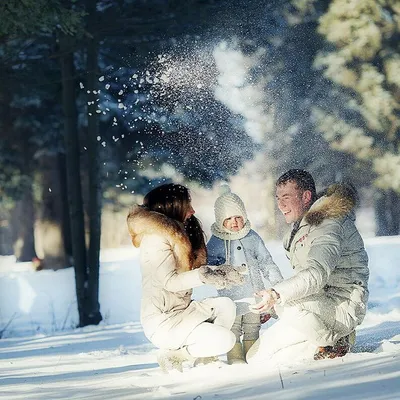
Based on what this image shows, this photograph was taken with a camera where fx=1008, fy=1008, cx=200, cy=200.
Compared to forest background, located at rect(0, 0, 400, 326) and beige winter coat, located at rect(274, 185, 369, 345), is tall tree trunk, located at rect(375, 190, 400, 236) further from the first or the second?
beige winter coat, located at rect(274, 185, 369, 345)

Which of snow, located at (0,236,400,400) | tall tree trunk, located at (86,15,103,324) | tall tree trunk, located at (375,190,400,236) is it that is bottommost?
snow, located at (0,236,400,400)

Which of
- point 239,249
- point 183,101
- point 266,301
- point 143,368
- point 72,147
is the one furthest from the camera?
point 183,101

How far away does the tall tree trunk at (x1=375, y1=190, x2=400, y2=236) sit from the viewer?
2210 centimetres

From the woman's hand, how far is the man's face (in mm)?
885

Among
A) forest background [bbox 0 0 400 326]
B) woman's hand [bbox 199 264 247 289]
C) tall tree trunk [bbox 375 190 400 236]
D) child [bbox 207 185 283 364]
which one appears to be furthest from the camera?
tall tree trunk [bbox 375 190 400 236]

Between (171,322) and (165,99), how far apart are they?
9.12m

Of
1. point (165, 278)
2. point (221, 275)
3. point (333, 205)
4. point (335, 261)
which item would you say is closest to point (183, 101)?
point (333, 205)

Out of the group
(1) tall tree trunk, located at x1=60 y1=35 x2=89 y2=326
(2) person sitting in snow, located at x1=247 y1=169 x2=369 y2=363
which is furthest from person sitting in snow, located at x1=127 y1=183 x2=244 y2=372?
(1) tall tree trunk, located at x1=60 y1=35 x2=89 y2=326

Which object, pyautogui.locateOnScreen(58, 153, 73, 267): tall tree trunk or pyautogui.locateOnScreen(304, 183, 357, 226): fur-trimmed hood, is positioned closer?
pyautogui.locateOnScreen(304, 183, 357, 226): fur-trimmed hood

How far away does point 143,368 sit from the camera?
7977 millimetres

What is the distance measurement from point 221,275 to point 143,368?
2.19 metres

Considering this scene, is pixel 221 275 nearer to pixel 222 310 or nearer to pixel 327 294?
pixel 222 310

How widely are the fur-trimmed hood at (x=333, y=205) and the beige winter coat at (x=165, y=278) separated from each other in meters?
0.83

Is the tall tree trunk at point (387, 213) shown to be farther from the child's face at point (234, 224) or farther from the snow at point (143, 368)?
the child's face at point (234, 224)
